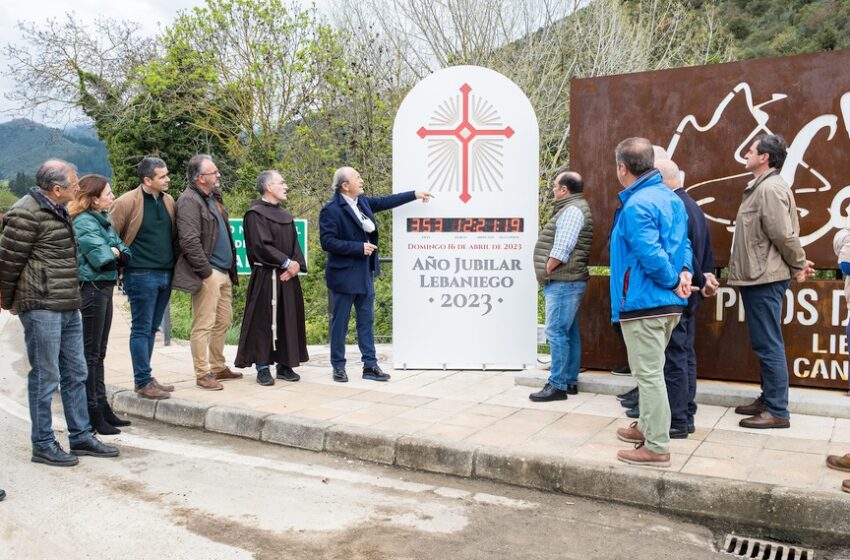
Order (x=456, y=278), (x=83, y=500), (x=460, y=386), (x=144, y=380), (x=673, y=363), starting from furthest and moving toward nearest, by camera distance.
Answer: (x=456, y=278), (x=460, y=386), (x=144, y=380), (x=673, y=363), (x=83, y=500)

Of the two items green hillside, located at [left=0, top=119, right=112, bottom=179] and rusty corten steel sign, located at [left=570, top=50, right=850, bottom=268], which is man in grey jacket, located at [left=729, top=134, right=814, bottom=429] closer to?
rusty corten steel sign, located at [left=570, top=50, right=850, bottom=268]

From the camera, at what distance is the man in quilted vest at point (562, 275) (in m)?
6.18

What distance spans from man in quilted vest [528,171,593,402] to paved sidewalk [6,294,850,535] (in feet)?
0.94

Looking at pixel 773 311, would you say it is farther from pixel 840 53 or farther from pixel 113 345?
pixel 113 345

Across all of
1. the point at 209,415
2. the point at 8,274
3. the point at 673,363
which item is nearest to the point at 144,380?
the point at 209,415

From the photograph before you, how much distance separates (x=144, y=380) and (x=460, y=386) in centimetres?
272

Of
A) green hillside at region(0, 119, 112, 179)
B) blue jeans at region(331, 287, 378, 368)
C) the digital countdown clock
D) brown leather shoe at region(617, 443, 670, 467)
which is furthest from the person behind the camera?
green hillside at region(0, 119, 112, 179)

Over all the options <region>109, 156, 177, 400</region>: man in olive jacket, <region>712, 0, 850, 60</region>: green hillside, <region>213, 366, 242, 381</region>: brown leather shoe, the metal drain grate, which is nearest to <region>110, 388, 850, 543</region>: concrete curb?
the metal drain grate

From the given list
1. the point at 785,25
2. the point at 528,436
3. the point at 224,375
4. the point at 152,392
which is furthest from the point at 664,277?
the point at 785,25

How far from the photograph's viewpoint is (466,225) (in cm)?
739

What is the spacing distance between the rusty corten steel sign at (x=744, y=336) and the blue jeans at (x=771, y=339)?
931mm

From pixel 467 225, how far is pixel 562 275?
1.45 m

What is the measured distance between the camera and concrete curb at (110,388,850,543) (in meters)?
3.89

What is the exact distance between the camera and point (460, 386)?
A: 6.80 meters
